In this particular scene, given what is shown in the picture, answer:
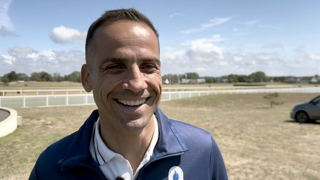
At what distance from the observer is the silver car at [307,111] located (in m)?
12.2

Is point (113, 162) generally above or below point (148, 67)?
below

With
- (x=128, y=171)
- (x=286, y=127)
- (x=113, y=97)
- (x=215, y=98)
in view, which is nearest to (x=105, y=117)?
(x=113, y=97)

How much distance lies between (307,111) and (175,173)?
12.7 meters

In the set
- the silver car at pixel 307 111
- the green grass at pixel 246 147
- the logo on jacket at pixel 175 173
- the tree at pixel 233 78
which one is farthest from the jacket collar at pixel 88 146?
the tree at pixel 233 78

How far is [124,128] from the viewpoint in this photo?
5.02 ft

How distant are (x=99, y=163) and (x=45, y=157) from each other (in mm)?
359

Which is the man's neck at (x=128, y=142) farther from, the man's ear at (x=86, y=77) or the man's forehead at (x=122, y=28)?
the man's forehead at (x=122, y=28)

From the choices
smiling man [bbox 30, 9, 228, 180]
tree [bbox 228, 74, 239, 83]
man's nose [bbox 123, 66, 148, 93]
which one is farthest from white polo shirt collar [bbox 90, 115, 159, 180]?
tree [bbox 228, 74, 239, 83]

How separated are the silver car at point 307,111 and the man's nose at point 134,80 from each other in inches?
509

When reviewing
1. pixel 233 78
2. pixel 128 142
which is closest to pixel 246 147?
pixel 128 142

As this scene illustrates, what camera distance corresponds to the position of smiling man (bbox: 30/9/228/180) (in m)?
1.53

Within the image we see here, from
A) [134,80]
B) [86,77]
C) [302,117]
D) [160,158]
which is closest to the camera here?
[134,80]

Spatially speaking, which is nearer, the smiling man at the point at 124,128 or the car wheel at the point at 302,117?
the smiling man at the point at 124,128

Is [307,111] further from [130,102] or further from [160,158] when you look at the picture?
[130,102]
